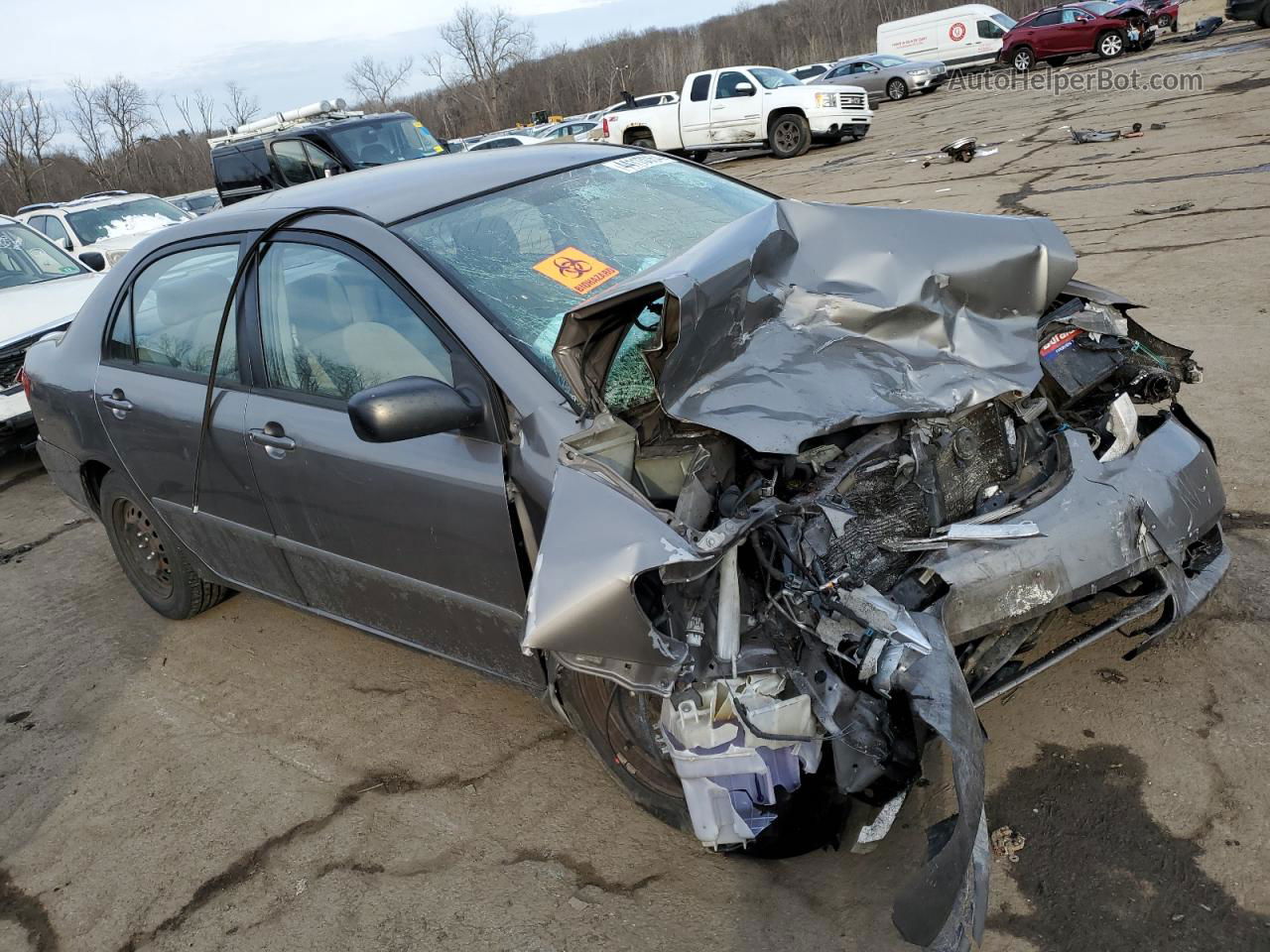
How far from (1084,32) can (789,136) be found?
12.3 meters

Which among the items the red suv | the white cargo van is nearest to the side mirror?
the red suv

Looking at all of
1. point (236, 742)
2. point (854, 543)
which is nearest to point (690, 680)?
point (854, 543)

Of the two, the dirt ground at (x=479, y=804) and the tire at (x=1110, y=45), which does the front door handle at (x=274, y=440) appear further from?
the tire at (x=1110, y=45)

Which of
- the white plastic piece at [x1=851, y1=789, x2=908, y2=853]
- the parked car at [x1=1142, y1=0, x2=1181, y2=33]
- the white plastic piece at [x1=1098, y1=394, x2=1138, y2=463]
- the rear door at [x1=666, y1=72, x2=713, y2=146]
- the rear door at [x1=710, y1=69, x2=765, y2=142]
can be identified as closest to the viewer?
the white plastic piece at [x1=851, y1=789, x2=908, y2=853]

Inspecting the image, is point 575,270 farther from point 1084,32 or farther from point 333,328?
point 1084,32

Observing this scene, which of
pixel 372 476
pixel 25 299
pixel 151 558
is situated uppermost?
pixel 25 299

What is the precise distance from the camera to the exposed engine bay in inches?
81.0

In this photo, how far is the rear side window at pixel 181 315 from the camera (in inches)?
132

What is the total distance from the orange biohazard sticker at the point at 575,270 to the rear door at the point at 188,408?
1.14 meters

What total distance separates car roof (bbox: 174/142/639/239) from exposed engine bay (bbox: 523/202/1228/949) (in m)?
0.91

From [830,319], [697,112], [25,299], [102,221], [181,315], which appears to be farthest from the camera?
[697,112]

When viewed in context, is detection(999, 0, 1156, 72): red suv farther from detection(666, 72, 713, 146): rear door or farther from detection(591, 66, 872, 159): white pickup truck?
detection(666, 72, 713, 146): rear door

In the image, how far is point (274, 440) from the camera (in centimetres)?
305

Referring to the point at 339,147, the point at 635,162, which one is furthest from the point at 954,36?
the point at 635,162
